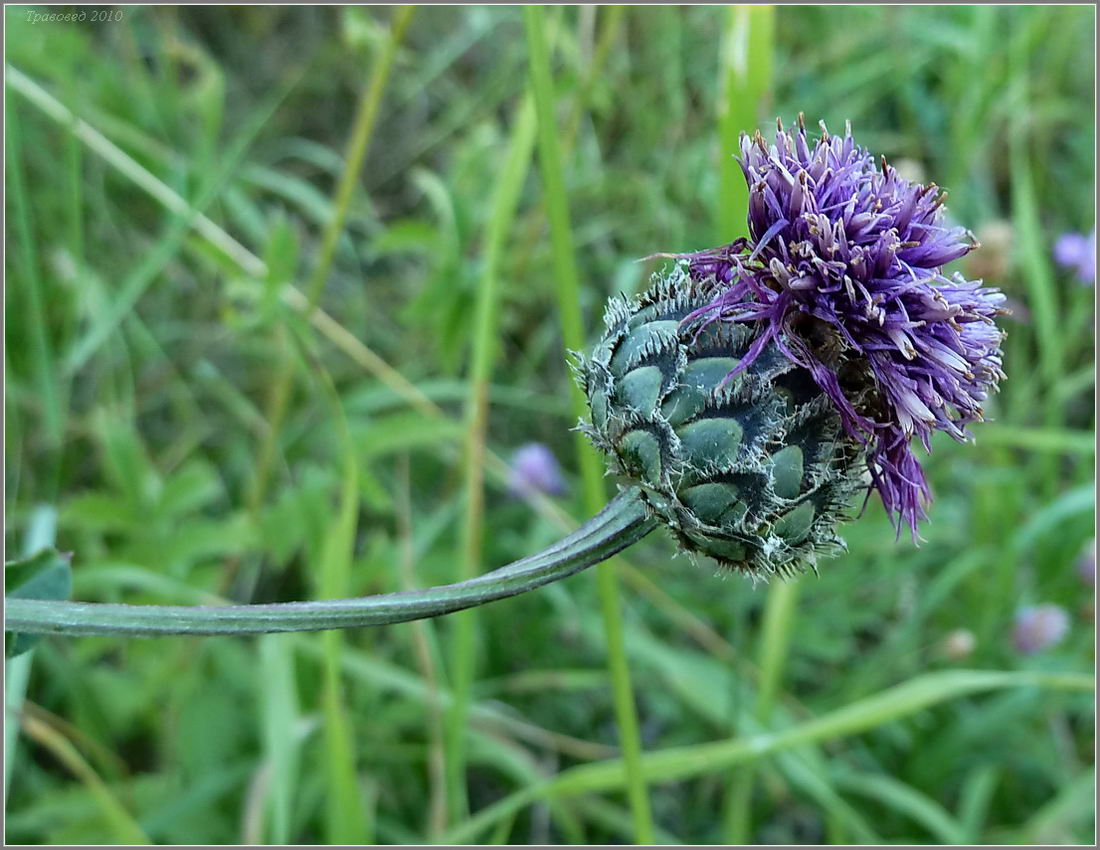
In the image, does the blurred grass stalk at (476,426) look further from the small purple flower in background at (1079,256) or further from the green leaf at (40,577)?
the small purple flower in background at (1079,256)

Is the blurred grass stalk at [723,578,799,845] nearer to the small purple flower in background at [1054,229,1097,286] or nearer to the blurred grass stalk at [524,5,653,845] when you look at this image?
the blurred grass stalk at [524,5,653,845]

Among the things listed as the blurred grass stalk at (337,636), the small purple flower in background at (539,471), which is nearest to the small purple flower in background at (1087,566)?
the small purple flower in background at (539,471)

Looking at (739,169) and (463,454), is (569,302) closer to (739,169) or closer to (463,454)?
(739,169)

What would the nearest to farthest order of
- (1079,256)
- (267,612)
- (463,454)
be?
1. (267,612)
2. (463,454)
3. (1079,256)

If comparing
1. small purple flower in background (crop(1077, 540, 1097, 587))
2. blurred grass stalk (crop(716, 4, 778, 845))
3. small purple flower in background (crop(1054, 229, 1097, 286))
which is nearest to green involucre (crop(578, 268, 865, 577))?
blurred grass stalk (crop(716, 4, 778, 845))

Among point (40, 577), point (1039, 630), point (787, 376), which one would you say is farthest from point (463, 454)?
point (1039, 630)

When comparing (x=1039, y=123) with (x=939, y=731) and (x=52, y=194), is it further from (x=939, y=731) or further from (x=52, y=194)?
(x=52, y=194)
